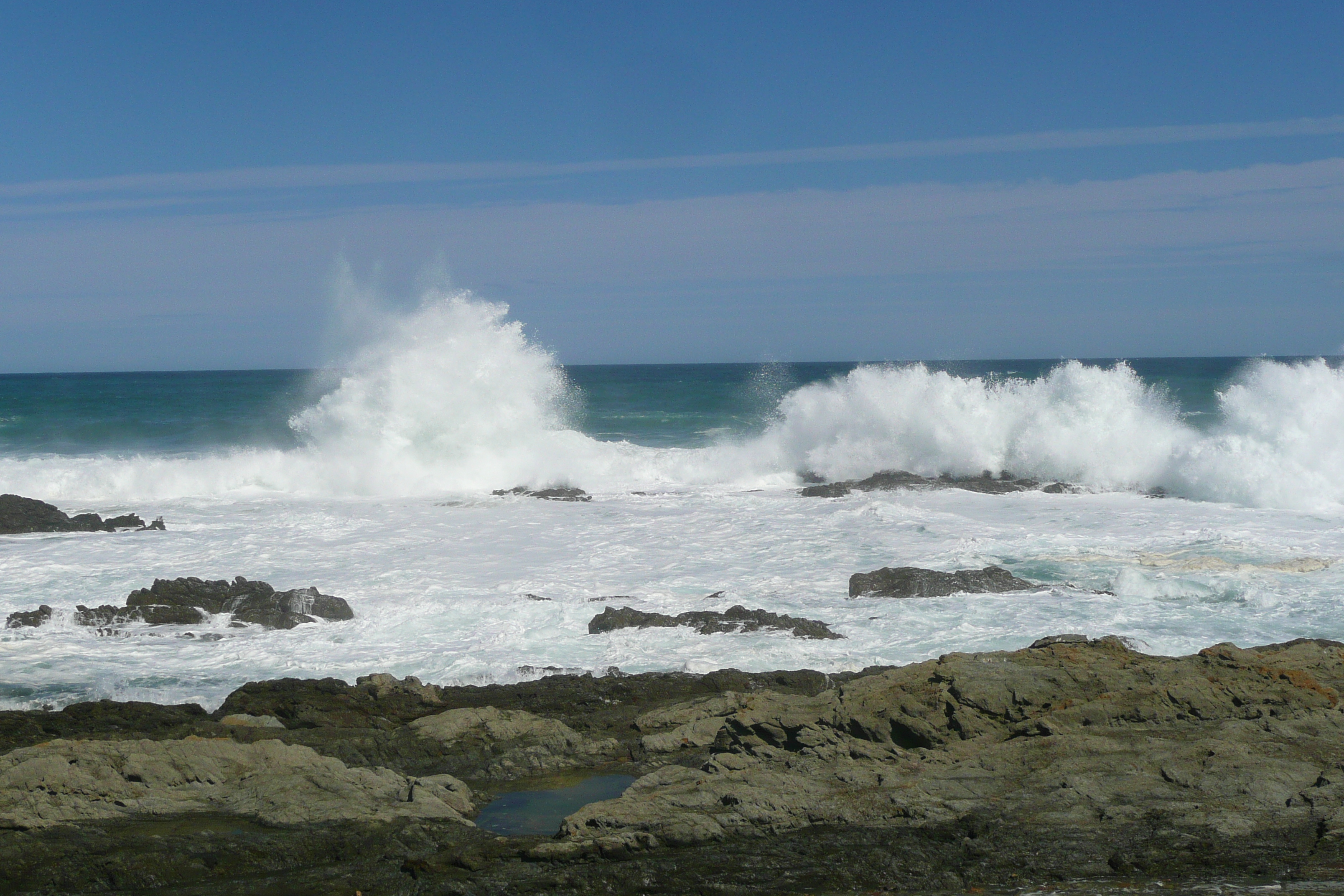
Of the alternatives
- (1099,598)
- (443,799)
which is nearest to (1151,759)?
(443,799)

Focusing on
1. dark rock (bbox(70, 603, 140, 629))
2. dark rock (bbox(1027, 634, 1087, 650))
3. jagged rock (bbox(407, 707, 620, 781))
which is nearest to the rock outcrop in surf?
dark rock (bbox(1027, 634, 1087, 650))

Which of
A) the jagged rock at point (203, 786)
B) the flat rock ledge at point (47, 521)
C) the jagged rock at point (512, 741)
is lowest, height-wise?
the jagged rock at point (512, 741)

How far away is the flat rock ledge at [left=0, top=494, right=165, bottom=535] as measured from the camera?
61.5ft

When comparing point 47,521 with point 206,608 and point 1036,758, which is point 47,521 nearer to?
point 206,608

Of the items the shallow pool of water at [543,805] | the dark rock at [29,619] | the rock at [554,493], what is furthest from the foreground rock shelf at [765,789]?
the rock at [554,493]

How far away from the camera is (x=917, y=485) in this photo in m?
23.8

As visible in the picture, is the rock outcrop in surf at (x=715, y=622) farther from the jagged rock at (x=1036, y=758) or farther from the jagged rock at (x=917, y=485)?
the jagged rock at (x=917, y=485)

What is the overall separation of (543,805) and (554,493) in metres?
16.0

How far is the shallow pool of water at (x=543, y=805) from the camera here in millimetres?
6961

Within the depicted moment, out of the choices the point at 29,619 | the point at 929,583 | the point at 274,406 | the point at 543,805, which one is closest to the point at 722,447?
the point at 929,583

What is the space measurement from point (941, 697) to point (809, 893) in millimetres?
2594

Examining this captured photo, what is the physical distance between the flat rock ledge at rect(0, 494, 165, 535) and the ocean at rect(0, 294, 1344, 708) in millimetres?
736

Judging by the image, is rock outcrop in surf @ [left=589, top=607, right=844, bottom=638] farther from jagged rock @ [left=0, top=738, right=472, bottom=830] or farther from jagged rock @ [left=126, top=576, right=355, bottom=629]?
jagged rock @ [left=0, top=738, right=472, bottom=830]

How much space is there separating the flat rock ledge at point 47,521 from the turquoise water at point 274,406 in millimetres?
12303
